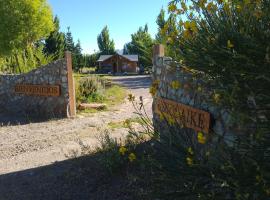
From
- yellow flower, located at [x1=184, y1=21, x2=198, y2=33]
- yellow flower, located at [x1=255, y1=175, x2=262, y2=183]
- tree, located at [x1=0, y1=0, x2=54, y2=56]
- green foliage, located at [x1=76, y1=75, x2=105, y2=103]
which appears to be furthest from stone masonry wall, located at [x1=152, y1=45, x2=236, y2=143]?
tree, located at [x1=0, y1=0, x2=54, y2=56]

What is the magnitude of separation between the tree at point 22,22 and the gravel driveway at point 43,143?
1496 cm

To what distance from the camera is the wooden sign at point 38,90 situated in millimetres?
10547

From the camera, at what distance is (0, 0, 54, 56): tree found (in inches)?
950

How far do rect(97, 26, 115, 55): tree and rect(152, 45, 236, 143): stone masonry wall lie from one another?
5452cm

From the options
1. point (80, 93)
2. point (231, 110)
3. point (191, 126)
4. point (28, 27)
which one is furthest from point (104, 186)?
point (28, 27)

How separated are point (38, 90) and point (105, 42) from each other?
5222 cm

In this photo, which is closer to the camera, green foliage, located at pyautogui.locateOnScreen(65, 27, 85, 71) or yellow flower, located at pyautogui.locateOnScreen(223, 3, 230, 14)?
yellow flower, located at pyautogui.locateOnScreen(223, 3, 230, 14)

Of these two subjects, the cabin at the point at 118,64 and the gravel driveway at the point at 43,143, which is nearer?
the gravel driveway at the point at 43,143

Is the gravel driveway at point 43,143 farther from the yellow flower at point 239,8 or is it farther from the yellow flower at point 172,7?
the yellow flower at point 239,8

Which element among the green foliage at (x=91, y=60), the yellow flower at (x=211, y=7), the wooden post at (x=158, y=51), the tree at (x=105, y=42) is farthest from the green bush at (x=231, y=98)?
the tree at (x=105, y=42)

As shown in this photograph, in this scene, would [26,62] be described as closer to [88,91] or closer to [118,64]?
[88,91]

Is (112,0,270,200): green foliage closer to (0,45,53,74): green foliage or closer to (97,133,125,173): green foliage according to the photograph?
(97,133,125,173): green foliage

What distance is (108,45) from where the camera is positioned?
6166cm

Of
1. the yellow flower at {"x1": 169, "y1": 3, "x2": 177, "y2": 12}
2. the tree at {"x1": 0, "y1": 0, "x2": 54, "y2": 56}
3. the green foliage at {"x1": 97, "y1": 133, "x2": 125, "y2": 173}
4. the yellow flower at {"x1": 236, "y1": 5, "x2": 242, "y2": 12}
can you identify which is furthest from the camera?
the tree at {"x1": 0, "y1": 0, "x2": 54, "y2": 56}
